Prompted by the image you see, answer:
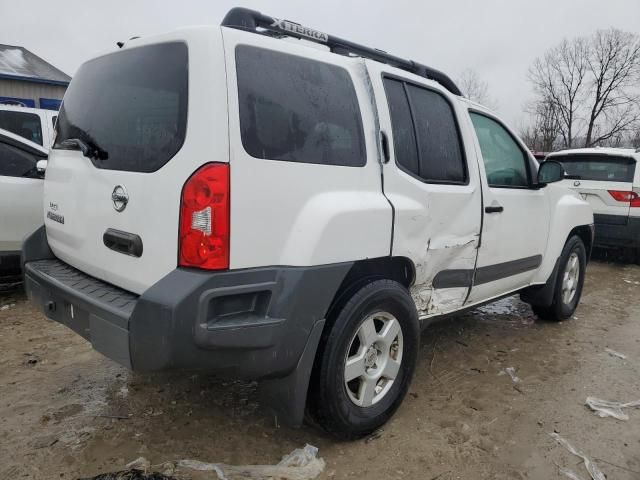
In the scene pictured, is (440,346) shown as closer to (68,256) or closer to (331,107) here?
(331,107)

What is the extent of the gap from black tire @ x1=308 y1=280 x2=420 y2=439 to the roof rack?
134 centimetres

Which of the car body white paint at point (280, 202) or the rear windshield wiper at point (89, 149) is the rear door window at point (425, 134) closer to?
the car body white paint at point (280, 202)

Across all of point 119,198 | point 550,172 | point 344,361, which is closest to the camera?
point 119,198

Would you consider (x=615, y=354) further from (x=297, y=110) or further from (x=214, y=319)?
(x=214, y=319)

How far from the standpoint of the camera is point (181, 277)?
1.89 meters

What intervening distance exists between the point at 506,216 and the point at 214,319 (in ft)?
7.71

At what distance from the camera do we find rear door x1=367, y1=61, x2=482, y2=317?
257 centimetres

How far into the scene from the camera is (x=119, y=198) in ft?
7.00

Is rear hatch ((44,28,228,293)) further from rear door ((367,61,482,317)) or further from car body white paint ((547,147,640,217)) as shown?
car body white paint ((547,147,640,217))

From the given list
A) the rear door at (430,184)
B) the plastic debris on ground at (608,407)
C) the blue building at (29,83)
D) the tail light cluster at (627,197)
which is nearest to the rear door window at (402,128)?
the rear door at (430,184)

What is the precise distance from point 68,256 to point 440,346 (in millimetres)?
2830

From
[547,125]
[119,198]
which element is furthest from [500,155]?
[547,125]

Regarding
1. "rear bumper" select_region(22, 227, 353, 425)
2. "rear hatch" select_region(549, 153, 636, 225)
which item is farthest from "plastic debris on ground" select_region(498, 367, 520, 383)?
"rear hatch" select_region(549, 153, 636, 225)

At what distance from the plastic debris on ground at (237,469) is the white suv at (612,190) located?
6.20 m
